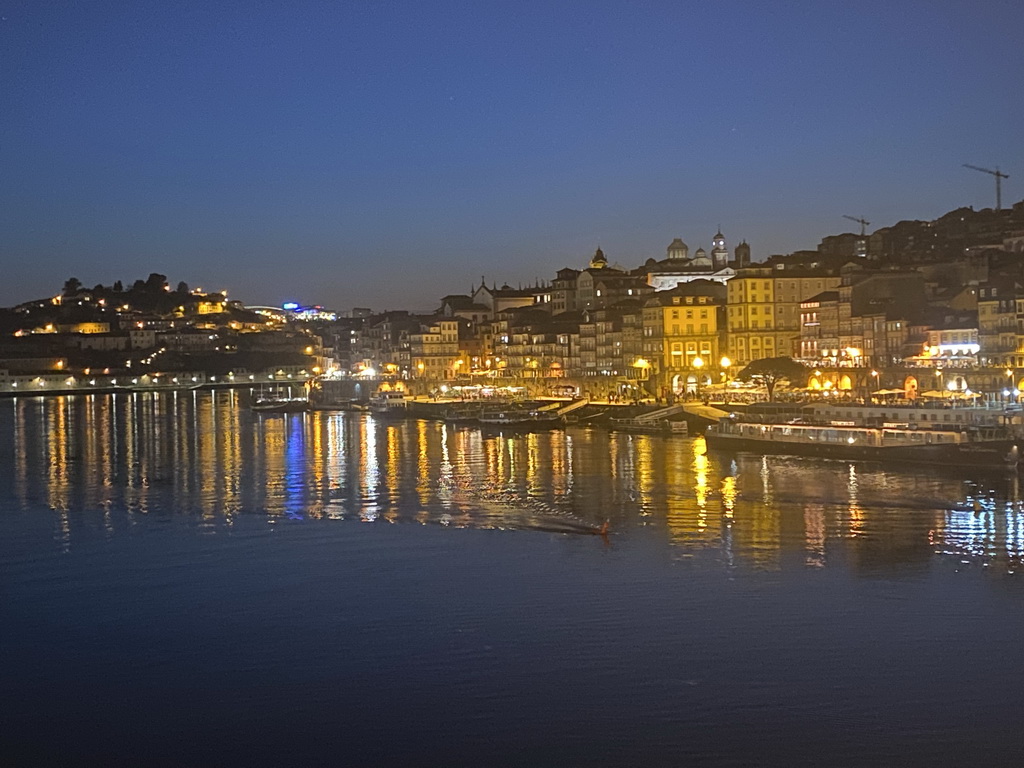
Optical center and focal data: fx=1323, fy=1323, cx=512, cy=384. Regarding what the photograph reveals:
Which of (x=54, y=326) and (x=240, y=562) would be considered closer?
(x=240, y=562)

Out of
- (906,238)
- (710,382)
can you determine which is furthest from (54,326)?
(710,382)

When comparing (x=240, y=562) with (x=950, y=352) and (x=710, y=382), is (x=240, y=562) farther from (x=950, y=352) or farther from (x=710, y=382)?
(x=710, y=382)

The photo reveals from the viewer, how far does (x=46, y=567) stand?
21203mm

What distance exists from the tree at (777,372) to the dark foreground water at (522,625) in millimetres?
21890

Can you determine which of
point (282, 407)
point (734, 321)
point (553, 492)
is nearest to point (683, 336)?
point (734, 321)

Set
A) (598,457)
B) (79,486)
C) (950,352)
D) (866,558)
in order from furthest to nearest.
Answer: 1. (950,352)
2. (598,457)
3. (79,486)
4. (866,558)

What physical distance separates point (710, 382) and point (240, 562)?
1817 inches

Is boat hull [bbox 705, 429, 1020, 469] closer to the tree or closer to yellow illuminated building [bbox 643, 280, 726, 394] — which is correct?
the tree

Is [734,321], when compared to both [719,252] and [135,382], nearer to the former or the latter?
[719,252]

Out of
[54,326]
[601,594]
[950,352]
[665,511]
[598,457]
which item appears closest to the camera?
[601,594]

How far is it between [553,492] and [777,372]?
24.6m

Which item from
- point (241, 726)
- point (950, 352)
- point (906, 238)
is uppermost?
point (906, 238)

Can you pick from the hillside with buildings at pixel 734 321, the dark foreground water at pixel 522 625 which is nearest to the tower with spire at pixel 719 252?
the hillside with buildings at pixel 734 321

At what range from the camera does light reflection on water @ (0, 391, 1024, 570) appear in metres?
22.6
